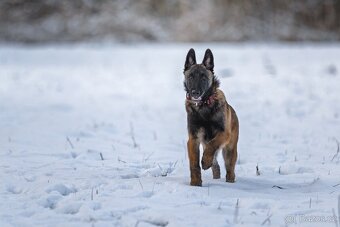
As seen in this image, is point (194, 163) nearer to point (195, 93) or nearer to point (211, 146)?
point (211, 146)

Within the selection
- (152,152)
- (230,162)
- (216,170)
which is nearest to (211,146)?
(230,162)

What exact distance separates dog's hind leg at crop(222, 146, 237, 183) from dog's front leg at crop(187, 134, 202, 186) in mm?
517

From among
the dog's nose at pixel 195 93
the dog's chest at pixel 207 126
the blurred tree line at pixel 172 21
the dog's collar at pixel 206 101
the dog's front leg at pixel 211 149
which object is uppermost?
the blurred tree line at pixel 172 21

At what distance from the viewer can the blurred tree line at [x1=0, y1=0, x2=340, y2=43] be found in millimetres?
38594

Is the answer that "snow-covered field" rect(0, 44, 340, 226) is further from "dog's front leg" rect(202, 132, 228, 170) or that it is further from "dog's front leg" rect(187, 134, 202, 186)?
"dog's front leg" rect(202, 132, 228, 170)

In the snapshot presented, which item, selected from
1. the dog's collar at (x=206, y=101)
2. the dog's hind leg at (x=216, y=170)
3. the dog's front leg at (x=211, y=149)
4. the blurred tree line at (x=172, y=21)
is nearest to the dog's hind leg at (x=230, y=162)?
the dog's hind leg at (x=216, y=170)

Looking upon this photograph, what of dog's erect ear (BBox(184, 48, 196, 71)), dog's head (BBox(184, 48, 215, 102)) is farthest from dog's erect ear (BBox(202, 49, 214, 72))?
dog's erect ear (BBox(184, 48, 196, 71))

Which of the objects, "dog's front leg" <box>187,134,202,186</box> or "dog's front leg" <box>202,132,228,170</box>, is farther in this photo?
"dog's front leg" <box>187,134,202,186</box>

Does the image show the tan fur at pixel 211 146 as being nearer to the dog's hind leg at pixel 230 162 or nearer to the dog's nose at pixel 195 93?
the dog's hind leg at pixel 230 162

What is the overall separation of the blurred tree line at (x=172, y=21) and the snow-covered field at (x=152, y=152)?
1994 cm

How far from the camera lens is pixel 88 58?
25.9 meters

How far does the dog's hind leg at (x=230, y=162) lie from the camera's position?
20.1ft

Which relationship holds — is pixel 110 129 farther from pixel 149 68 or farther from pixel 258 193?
pixel 149 68

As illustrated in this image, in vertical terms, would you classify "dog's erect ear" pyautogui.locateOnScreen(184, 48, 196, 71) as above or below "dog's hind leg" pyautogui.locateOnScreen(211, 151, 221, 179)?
above
